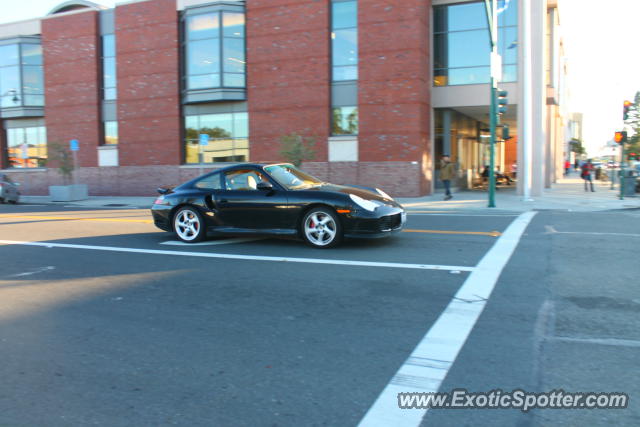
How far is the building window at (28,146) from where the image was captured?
30438 mm

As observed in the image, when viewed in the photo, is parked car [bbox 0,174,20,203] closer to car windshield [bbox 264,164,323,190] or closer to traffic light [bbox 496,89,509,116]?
car windshield [bbox 264,164,323,190]

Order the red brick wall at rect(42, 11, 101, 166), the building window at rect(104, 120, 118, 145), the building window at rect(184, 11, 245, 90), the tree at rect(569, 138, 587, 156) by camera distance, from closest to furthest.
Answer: the building window at rect(184, 11, 245, 90) < the building window at rect(104, 120, 118, 145) < the red brick wall at rect(42, 11, 101, 166) < the tree at rect(569, 138, 587, 156)

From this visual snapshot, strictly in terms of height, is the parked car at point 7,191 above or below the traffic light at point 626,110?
below

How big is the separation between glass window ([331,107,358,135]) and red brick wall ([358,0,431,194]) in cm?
50

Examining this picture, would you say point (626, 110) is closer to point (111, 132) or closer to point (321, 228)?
point (321, 228)

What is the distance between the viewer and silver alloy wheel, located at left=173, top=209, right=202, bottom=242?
9305 mm

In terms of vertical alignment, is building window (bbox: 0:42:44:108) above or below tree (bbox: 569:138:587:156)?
above

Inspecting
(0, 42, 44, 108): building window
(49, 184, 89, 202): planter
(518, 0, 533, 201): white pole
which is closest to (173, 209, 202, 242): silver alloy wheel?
(518, 0, 533, 201): white pole

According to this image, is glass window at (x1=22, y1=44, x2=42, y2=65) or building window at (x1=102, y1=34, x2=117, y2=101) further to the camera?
glass window at (x1=22, y1=44, x2=42, y2=65)

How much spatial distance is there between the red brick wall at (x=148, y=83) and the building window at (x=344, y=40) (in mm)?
8305

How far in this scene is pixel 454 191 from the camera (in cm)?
2408

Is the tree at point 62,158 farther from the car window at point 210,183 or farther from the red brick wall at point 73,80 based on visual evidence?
the car window at point 210,183

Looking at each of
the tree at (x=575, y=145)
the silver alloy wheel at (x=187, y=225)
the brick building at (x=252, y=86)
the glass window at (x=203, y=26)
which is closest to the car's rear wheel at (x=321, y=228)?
the silver alloy wheel at (x=187, y=225)

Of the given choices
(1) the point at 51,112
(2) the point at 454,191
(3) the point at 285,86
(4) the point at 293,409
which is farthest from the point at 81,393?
(1) the point at 51,112
